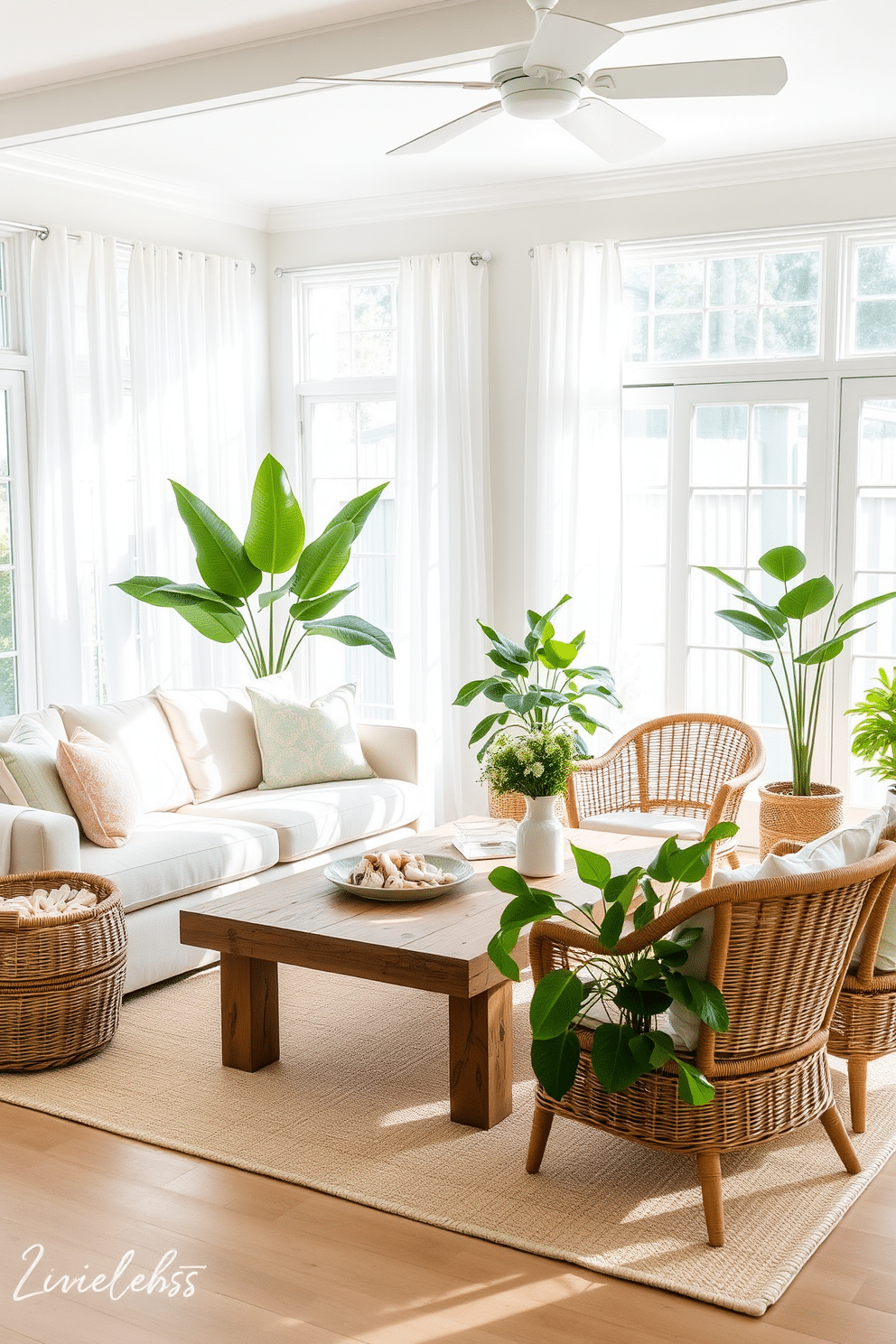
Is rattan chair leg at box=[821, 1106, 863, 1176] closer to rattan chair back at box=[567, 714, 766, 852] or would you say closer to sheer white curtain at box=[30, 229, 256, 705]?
rattan chair back at box=[567, 714, 766, 852]

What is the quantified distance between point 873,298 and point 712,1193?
4128mm

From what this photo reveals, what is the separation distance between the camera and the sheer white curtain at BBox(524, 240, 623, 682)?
606cm

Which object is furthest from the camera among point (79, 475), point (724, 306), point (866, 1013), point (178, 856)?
point (724, 306)

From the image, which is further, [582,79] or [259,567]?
[259,567]

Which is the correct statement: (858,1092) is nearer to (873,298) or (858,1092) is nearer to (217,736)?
(217,736)

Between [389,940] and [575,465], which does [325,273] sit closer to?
[575,465]

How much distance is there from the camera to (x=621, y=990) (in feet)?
9.08

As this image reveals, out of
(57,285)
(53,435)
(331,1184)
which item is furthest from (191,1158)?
(57,285)

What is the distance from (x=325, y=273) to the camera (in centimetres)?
Result: 684

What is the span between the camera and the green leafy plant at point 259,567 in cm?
562

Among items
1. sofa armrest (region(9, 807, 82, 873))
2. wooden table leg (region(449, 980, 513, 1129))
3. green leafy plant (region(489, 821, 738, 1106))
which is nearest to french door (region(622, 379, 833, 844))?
wooden table leg (region(449, 980, 513, 1129))

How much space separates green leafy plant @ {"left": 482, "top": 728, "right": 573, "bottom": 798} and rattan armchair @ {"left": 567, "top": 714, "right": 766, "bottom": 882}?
1195mm

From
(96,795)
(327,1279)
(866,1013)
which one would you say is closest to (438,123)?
(96,795)

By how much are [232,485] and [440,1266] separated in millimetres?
4608
